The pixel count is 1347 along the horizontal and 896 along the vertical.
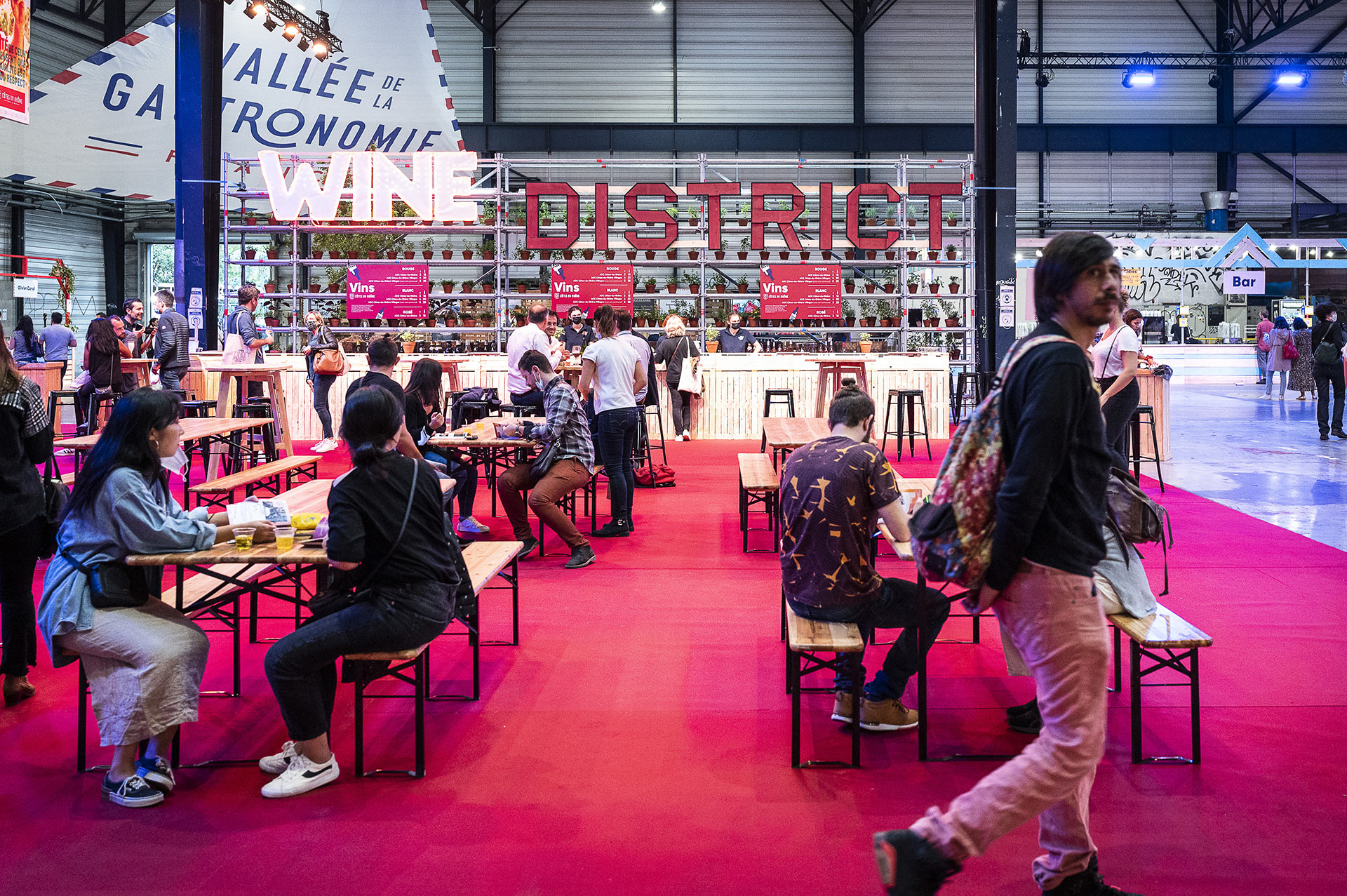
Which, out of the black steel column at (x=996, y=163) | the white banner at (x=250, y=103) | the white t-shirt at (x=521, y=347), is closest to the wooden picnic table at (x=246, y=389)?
the white t-shirt at (x=521, y=347)

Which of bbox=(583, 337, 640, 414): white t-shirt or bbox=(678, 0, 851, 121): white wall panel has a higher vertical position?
bbox=(678, 0, 851, 121): white wall panel

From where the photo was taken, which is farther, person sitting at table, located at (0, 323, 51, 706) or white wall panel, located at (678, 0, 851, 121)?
white wall panel, located at (678, 0, 851, 121)

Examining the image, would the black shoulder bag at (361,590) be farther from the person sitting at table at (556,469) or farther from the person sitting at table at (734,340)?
the person sitting at table at (734,340)

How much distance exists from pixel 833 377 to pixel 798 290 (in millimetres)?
2055

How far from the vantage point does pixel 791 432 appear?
739 cm

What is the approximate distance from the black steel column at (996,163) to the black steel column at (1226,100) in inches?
449

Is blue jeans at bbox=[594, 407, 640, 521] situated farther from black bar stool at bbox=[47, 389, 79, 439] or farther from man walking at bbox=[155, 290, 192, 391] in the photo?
man walking at bbox=[155, 290, 192, 391]

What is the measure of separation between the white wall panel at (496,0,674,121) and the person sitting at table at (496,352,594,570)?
1639cm

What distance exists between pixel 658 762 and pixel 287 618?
2428mm

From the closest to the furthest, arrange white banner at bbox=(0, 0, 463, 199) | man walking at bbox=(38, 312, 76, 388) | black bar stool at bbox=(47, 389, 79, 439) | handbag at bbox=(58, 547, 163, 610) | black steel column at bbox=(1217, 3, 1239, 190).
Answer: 1. handbag at bbox=(58, 547, 163, 610)
2. black bar stool at bbox=(47, 389, 79, 439)
3. man walking at bbox=(38, 312, 76, 388)
4. white banner at bbox=(0, 0, 463, 199)
5. black steel column at bbox=(1217, 3, 1239, 190)

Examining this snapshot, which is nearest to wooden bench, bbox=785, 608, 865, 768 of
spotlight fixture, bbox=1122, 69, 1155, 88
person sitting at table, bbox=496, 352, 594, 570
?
person sitting at table, bbox=496, 352, 594, 570

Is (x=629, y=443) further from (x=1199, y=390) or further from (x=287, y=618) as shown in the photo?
(x=1199, y=390)

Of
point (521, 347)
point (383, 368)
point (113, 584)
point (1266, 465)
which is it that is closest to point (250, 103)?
point (521, 347)

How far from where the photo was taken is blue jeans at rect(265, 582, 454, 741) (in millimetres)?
3156
